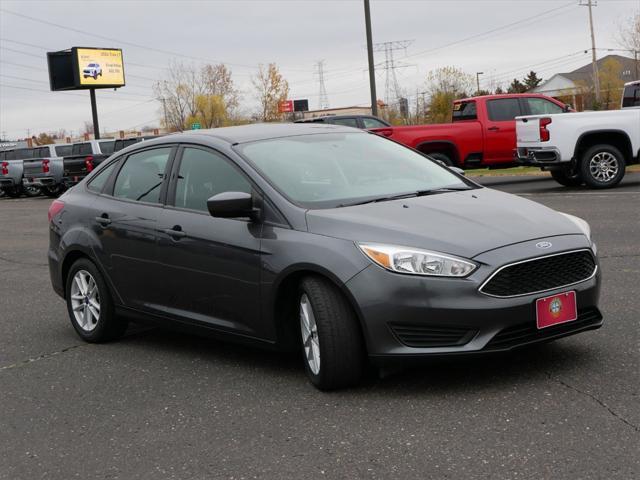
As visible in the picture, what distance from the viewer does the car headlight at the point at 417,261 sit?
15.3 ft

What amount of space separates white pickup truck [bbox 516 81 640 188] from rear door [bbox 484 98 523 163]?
2.66 m

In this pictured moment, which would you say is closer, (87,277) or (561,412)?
(561,412)

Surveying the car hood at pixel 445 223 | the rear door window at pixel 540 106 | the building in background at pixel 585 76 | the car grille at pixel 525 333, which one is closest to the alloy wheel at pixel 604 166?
the rear door window at pixel 540 106

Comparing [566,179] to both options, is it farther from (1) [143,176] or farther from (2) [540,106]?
(1) [143,176]

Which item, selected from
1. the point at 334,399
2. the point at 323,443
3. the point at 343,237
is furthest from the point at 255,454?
the point at 343,237

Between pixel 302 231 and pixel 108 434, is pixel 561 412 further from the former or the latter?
pixel 108 434

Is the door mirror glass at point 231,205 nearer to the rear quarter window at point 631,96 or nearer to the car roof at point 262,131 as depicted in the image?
the car roof at point 262,131

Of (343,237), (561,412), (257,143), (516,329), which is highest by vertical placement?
(257,143)

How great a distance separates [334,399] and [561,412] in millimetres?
1220

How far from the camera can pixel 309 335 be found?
5.14 m

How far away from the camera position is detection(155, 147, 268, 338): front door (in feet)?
17.8

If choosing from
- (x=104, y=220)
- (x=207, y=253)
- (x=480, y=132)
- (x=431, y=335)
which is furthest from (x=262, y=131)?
(x=480, y=132)

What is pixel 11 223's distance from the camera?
20.4 m

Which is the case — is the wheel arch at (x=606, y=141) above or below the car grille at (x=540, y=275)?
above
